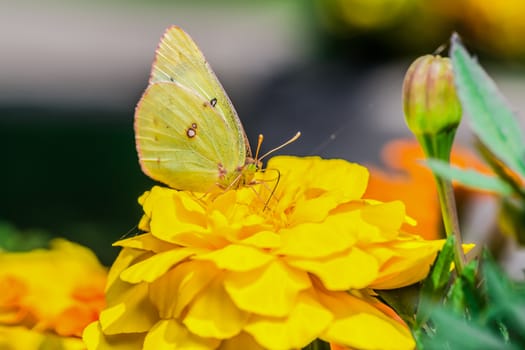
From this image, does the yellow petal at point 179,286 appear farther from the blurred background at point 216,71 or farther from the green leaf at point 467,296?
the blurred background at point 216,71

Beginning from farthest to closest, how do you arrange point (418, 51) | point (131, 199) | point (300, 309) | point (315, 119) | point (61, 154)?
point (418, 51) < point (315, 119) < point (61, 154) < point (131, 199) < point (300, 309)

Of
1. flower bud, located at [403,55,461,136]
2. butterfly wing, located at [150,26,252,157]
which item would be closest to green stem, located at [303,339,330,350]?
flower bud, located at [403,55,461,136]

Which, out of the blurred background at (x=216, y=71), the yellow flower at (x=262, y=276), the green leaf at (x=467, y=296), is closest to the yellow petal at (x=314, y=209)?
the yellow flower at (x=262, y=276)

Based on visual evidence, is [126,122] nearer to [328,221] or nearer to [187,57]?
[187,57]

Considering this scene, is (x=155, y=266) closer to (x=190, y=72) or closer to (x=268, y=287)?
(x=268, y=287)

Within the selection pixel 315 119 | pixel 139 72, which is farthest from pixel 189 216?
pixel 139 72

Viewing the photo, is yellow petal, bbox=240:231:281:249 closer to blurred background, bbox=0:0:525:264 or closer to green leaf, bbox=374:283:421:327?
green leaf, bbox=374:283:421:327
